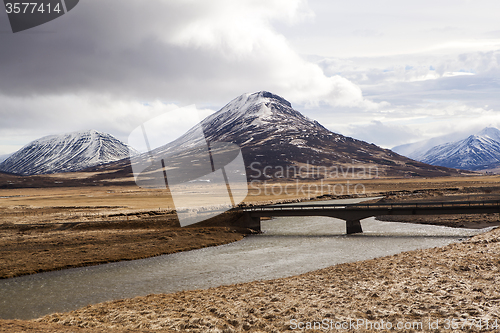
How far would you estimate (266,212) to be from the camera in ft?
197

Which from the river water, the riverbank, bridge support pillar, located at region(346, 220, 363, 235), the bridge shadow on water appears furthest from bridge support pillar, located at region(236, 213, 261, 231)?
the riverbank

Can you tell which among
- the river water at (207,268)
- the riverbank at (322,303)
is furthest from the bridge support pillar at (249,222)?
the riverbank at (322,303)

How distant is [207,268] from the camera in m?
34.6

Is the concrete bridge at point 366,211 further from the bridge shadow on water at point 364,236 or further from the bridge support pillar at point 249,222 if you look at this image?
the bridge shadow on water at point 364,236

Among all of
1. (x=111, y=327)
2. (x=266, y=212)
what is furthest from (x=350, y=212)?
(x=111, y=327)

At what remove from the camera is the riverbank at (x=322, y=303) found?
56.6 ft

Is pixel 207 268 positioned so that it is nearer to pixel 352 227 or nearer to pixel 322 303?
pixel 322 303

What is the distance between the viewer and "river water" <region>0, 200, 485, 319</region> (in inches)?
1048

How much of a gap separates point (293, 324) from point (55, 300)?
59.2 ft

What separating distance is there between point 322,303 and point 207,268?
55.2 feet

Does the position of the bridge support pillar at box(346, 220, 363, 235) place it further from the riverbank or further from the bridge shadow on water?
the riverbank

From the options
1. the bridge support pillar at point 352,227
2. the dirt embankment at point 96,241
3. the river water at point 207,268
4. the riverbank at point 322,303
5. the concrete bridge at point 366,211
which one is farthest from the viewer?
the bridge support pillar at point 352,227

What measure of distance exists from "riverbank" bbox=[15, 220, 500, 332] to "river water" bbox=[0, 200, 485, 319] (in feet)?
14.3

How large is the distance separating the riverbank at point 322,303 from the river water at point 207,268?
4352 millimetres
